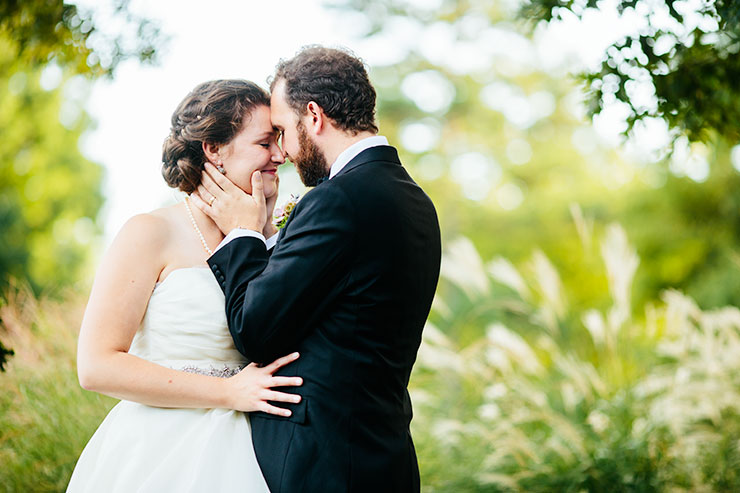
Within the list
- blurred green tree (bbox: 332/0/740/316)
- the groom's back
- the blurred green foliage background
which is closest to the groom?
the groom's back

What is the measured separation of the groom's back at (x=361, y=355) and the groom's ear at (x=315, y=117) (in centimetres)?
31

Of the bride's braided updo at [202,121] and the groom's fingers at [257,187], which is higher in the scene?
the bride's braided updo at [202,121]

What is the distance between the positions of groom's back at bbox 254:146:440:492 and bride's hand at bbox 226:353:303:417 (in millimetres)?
52

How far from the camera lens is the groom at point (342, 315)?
2.40 meters

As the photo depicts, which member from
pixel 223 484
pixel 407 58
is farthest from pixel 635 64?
pixel 407 58

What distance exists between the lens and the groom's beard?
9.14 feet

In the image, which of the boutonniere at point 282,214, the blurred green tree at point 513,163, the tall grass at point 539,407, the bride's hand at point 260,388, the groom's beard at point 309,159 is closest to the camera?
the bride's hand at point 260,388

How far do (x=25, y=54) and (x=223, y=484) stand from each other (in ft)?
10.6

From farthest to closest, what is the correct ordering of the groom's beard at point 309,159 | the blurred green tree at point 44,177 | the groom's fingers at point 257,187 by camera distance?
the blurred green tree at point 44,177, the groom's fingers at point 257,187, the groom's beard at point 309,159

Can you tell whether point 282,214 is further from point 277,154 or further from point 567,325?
point 567,325

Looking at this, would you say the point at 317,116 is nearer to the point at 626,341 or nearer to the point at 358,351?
the point at 358,351

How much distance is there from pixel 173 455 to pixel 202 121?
134cm

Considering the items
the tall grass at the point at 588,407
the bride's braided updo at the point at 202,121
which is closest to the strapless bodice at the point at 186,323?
the bride's braided updo at the point at 202,121

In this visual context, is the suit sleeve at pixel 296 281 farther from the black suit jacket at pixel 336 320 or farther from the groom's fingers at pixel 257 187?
the groom's fingers at pixel 257 187
